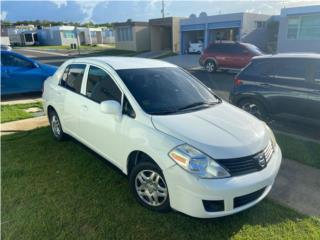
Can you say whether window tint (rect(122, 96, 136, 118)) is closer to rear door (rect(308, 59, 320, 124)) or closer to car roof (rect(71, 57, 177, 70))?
car roof (rect(71, 57, 177, 70))

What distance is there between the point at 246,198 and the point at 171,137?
99cm

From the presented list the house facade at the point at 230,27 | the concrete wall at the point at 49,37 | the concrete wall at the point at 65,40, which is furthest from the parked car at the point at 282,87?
the concrete wall at the point at 49,37

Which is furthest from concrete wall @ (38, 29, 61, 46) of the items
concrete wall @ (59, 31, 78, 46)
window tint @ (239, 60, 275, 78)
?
window tint @ (239, 60, 275, 78)

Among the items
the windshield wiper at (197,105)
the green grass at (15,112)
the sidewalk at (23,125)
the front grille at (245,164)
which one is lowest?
the sidewalk at (23,125)

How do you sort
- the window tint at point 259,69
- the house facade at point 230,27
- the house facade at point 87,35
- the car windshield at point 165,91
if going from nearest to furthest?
the car windshield at point 165,91
the window tint at point 259,69
the house facade at point 230,27
the house facade at point 87,35

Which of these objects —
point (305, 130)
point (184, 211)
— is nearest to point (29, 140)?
point (184, 211)

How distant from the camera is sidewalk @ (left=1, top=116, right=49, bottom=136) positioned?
18.9 feet

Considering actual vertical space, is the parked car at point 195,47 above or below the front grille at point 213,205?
above

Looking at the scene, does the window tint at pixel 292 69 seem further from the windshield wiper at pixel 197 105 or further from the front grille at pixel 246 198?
the front grille at pixel 246 198

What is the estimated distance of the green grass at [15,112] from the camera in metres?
6.56

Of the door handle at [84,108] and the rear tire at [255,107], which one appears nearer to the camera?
the door handle at [84,108]

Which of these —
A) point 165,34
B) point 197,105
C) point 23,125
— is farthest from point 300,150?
point 165,34

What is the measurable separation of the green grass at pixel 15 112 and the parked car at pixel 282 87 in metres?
5.37

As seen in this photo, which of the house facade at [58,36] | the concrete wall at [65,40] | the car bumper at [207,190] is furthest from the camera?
the concrete wall at [65,40]
